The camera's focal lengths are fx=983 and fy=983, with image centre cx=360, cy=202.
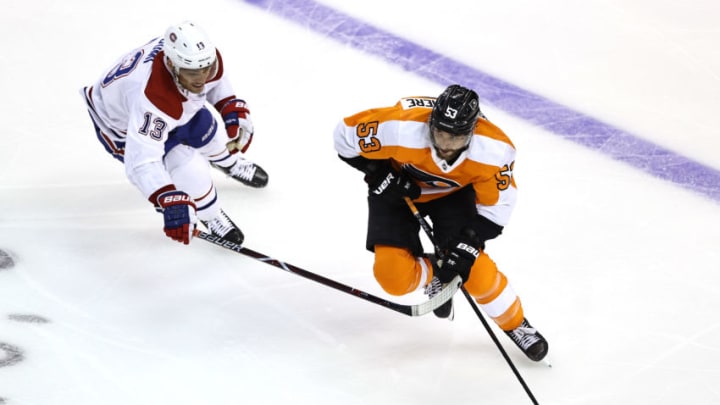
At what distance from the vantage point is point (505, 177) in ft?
11.4

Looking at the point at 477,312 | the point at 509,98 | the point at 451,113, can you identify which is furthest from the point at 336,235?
the point at 509,98

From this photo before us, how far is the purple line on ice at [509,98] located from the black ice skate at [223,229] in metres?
1.65

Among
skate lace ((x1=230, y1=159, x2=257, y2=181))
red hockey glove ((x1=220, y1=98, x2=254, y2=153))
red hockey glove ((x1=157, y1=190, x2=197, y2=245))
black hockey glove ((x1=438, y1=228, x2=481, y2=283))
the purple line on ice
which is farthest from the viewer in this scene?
the purple line on ice

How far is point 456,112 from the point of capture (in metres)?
3.21

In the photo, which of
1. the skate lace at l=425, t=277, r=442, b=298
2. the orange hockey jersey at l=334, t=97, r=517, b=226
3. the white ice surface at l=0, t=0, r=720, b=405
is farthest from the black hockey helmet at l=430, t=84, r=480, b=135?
the white ice surface at l=0, t=0, r=720, b=405

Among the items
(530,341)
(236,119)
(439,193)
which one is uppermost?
(439,193)

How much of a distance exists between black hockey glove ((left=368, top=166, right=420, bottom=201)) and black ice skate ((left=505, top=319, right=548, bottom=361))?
62 centimetres

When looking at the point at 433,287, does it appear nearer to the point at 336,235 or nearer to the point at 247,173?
the point at 336,235

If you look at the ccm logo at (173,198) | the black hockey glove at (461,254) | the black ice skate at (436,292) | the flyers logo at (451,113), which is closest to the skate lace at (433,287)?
the black ice skate at (436,292)

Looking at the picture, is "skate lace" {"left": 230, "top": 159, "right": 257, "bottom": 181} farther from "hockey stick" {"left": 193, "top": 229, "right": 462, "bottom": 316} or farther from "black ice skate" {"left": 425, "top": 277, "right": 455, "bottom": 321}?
"black ice skate" {"left": 425, "top": 277, "right": 455, "bottom": 321}

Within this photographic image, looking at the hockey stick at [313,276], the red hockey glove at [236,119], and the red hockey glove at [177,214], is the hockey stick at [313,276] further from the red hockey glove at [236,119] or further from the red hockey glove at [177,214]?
the red hockey glove at [236,119]

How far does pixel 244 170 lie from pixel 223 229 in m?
0.39

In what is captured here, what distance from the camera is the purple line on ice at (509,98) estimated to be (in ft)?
15.5

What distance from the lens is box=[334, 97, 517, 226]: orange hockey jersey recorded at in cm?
→ 343
